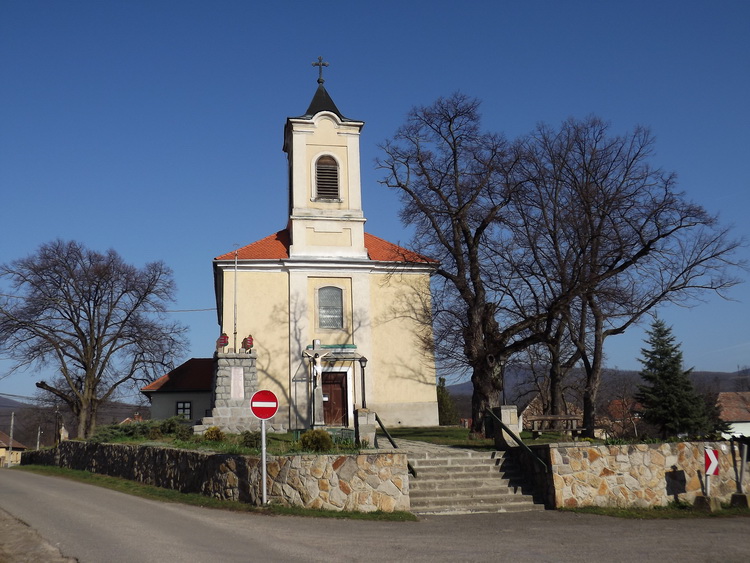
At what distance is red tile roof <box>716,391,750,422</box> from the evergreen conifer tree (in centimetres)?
3077

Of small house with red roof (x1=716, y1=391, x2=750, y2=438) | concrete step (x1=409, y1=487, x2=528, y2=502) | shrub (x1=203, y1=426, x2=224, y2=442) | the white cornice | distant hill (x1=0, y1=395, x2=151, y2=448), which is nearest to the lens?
concrete step (x1=409, y1=487, x2=528, y2=502)

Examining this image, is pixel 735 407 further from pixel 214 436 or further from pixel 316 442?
pixel 316 442

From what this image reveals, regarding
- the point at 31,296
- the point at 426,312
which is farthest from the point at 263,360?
the point at 31,296

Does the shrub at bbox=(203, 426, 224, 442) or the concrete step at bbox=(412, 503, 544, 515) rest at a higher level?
the shrub at bbox=(203, 426, 224, 442)

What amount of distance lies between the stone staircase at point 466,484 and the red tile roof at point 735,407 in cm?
5469

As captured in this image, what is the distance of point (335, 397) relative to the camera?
2858cm

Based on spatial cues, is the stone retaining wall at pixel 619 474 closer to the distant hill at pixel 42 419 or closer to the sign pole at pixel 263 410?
the sign pole at pixel 263 410

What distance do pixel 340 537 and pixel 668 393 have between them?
97.3 feet

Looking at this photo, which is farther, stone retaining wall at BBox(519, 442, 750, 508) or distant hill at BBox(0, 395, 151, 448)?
distant hill at BBox(0, 395, 151, 448)

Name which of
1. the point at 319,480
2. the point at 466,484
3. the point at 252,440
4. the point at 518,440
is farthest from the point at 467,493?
the point at 252,440

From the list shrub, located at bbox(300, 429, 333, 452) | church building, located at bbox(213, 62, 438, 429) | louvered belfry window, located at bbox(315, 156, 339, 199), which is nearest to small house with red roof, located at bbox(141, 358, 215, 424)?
church building, located at bbox(213, 62, 438, 429)

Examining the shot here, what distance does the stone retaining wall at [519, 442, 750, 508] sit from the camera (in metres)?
14.4

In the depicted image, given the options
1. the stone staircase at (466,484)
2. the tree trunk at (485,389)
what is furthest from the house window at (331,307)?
the stone staircase at (466,484)

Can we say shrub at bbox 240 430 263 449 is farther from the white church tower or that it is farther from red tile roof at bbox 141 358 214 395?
red tile roof at bbox 141 358 214 395
